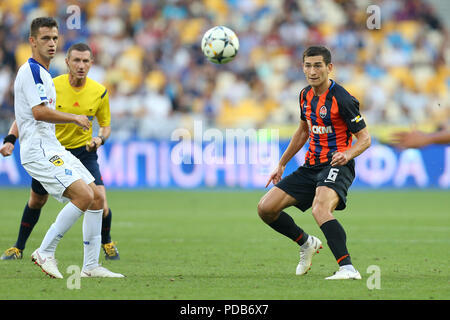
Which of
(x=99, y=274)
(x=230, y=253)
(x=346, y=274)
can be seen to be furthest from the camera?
(x=230, y=253)

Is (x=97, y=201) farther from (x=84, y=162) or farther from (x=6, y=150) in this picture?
(x=84, y=162)

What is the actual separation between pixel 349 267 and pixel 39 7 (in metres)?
17.6

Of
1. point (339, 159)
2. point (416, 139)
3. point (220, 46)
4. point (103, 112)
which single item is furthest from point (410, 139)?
point (220, 46)

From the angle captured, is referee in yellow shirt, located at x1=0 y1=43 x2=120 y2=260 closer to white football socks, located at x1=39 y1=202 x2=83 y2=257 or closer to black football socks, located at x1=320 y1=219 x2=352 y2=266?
white football socks, located at x1=39 y1=202 x2=83 y2=257

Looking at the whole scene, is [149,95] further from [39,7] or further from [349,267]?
[349,267]

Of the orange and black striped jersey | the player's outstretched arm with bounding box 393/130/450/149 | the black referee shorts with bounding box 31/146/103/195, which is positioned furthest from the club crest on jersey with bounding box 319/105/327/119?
the black referee shorts with bounding box 31/146/103/195

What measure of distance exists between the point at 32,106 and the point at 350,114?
9.33ft

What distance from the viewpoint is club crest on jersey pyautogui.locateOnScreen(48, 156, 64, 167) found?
7070 mm

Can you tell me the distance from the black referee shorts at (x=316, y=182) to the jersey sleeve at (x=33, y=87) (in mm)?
2470

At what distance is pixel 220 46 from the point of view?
35.7 ft

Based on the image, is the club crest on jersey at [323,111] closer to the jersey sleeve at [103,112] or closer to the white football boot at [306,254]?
the white football boot at [306,254]

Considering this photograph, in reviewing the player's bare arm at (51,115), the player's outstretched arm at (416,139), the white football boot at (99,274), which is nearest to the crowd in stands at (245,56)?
the white football boot at (99,274)

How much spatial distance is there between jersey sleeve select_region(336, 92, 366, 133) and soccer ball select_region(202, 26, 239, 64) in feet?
11.8

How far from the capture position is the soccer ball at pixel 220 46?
10.8 m
